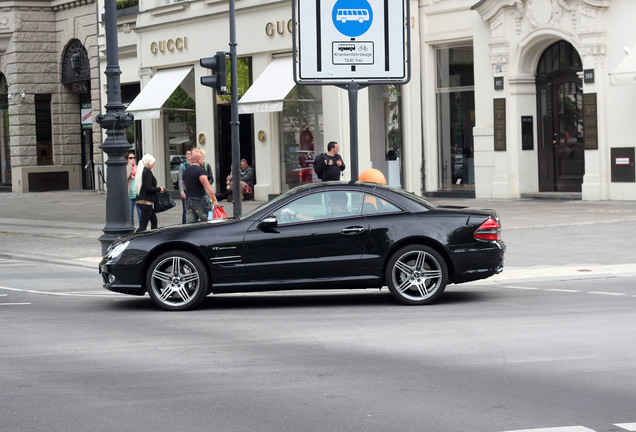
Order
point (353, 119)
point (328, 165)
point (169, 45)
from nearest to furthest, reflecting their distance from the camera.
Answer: point (353, 119) → point (328, 165) → point (169, 45)

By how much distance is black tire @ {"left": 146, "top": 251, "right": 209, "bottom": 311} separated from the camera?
11.7m

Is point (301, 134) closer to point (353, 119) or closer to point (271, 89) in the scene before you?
point (271, 89)

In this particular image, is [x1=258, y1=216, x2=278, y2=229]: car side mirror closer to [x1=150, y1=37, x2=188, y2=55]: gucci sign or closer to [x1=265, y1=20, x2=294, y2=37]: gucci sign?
[x1=265, y1=20, x2=294, y2=37]: gucci sign

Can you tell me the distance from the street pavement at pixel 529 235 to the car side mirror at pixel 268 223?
11.5 feet

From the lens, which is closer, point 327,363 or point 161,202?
point 327,363

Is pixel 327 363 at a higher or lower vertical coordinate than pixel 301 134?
lower

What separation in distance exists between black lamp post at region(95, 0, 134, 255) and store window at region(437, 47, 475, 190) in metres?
13.3

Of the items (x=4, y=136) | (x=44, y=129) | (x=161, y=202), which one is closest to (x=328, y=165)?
(x=161, y=202)

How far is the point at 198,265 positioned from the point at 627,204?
14099 mm

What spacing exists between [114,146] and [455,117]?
13.8 meters

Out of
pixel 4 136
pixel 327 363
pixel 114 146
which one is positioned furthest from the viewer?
pixel 4 136

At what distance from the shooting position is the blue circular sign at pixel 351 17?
1562cm

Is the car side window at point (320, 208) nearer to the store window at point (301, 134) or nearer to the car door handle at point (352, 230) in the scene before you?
the car door handle at point (352, 230)

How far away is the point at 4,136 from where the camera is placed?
4422cm
